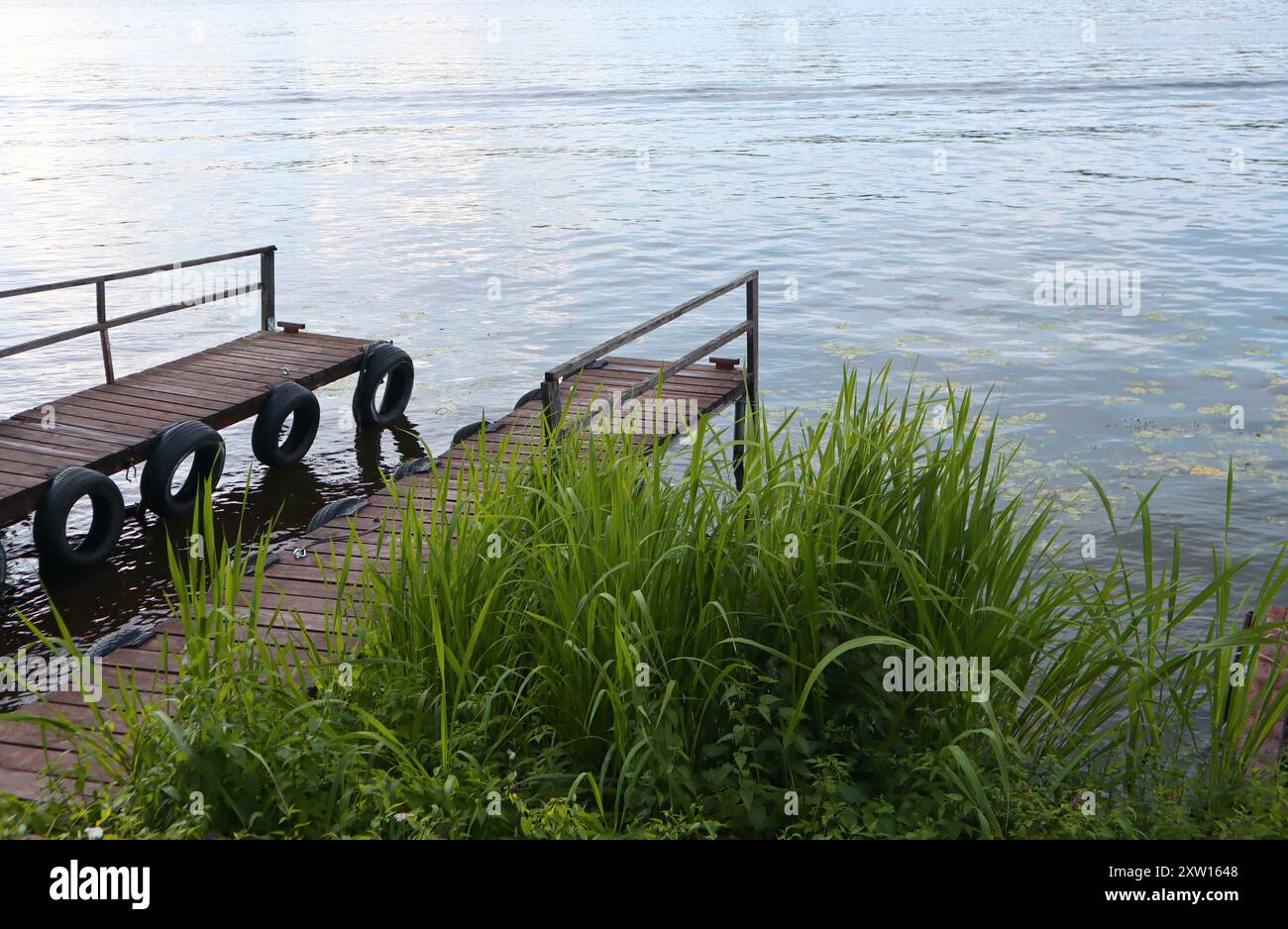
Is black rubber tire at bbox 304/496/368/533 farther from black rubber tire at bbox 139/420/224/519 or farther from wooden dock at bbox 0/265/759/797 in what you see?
black rubber tire at bbox 139/420/224/519

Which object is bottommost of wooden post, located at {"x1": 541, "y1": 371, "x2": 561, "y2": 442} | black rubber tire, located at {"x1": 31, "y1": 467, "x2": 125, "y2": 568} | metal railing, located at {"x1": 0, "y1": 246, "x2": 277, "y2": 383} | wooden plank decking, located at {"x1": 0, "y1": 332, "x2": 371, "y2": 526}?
black rubber tire, located at {"x1": 31, "y1": 467, "x2": 125, "y2": 568}

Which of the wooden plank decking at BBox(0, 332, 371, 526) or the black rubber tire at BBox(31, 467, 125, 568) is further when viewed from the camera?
the wooden plank decking at BBox(0, 332, 371, 526)

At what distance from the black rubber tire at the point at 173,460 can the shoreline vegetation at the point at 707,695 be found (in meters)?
5.60

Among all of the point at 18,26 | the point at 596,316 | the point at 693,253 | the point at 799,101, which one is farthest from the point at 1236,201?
the point at 18,26

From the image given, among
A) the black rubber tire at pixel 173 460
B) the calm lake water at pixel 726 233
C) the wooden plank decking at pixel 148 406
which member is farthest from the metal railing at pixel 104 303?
the calm lake water at pixel 726 233

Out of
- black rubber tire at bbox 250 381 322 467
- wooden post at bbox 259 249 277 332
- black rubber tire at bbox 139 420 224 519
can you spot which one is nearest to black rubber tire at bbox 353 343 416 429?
black rubber tire at bbox 250 381 322 467

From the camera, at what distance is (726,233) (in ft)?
84.9

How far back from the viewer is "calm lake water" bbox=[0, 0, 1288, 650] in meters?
14.0

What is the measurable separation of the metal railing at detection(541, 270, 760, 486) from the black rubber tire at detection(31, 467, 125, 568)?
353 cm

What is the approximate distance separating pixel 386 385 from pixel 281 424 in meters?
2.22

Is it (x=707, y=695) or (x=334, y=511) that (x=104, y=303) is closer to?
(x=334, y=511)

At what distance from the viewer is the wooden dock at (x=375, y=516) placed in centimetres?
579

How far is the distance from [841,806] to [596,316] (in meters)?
15.5

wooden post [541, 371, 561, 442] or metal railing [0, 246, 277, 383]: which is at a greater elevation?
metal railing [0, 246, 277, 383]
